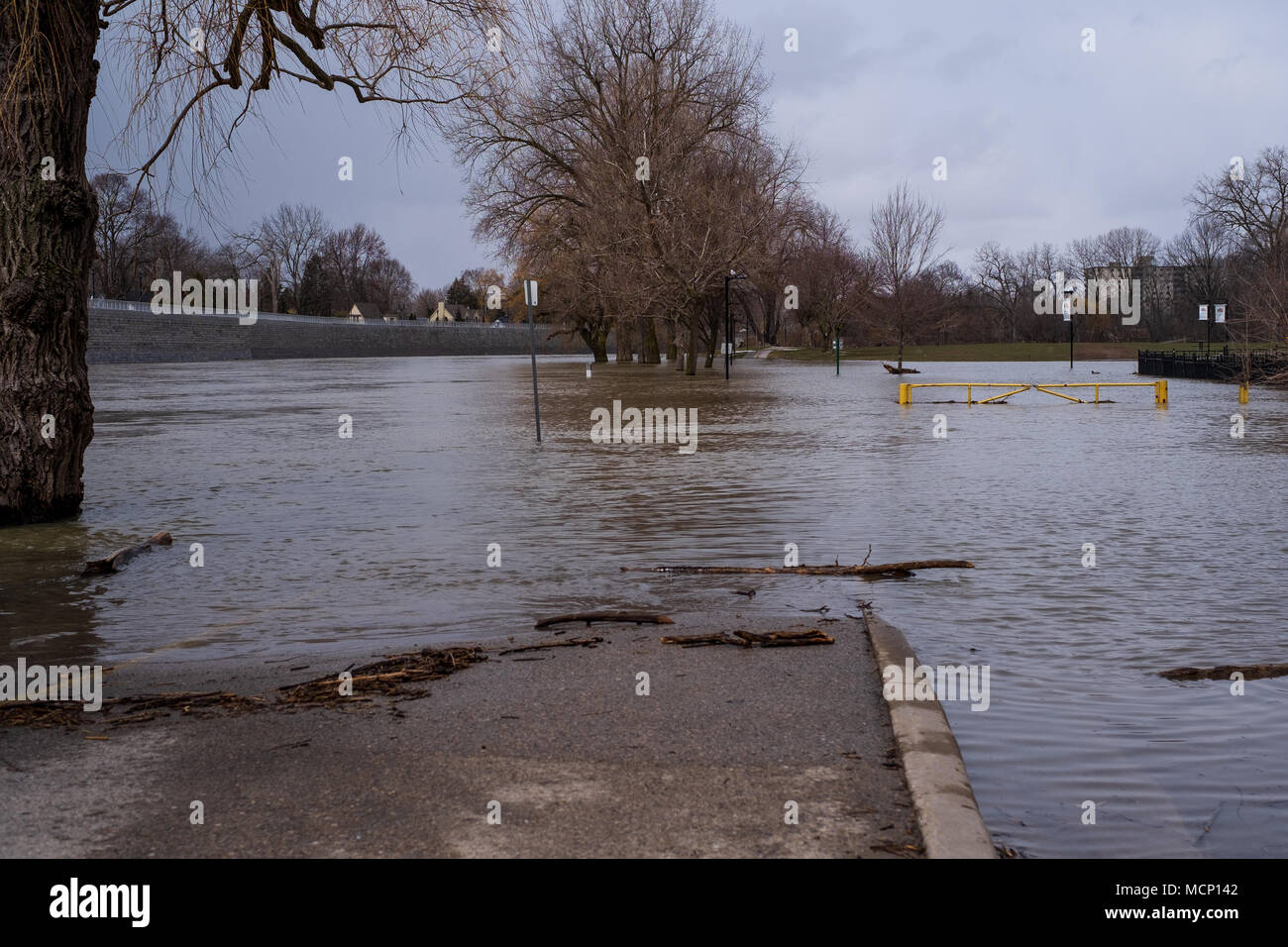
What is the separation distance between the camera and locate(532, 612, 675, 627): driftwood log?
746 centimetres

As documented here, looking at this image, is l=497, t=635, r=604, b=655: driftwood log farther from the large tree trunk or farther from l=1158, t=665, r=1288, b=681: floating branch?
the large tree trunk

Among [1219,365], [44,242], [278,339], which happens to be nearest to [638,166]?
[1219,365]

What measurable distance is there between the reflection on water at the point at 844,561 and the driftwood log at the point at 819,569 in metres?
0.20

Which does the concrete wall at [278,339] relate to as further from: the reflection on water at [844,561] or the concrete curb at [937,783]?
the concrete curb at [937,783]

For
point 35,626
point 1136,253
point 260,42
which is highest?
point 1136,253

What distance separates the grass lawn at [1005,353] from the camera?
81.8m

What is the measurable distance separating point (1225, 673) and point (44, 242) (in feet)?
32.6

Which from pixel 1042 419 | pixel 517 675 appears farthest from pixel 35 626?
pixel 1042 419

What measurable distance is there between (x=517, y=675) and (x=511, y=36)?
332 inches

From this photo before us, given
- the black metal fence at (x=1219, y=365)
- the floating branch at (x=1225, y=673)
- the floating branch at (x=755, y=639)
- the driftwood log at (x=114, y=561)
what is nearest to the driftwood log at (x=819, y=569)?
the floating branch at (x=755, y=639)

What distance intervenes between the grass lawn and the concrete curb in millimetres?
76241

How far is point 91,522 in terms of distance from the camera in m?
12.2

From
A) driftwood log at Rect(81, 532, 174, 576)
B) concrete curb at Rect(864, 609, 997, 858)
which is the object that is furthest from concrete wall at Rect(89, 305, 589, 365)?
concrete curb at Rect(864, 609, 997, 858)

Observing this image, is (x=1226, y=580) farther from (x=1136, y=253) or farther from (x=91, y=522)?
(x=1136, y=253)
